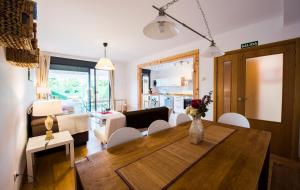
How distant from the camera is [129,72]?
19.4ft

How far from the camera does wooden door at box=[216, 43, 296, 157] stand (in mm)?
2215

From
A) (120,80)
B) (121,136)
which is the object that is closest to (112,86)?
(120,80)

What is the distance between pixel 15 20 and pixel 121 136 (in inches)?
43.8

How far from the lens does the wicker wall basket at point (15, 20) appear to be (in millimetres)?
650

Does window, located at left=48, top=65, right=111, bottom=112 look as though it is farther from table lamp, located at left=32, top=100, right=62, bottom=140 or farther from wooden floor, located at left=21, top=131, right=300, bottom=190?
table lamp, located at left=32, top=100, right=62, bottom=140

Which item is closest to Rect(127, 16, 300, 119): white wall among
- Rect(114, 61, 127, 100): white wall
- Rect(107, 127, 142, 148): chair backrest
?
Rect(107, 127, 142, 148): chair backrest

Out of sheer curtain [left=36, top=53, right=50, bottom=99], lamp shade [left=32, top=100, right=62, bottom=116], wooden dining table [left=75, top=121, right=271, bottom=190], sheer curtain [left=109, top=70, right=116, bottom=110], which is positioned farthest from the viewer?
A: sheer curtain [left=109, top=70, right=116, bottom=110]

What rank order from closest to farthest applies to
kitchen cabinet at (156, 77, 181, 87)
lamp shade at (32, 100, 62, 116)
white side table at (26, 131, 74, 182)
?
white side table at (26, 131, 74, 182) < lamp shade at (32, 100, 62, 116) < kitchen cabinet at (156, 77, 181, 87)

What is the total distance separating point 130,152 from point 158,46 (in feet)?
11.1

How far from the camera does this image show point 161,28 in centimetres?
118

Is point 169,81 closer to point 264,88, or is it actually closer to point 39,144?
point 264,88

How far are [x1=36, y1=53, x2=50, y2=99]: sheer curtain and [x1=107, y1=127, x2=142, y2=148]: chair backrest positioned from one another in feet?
13.5

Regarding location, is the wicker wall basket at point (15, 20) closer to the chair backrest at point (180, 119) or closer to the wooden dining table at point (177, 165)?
the wooden dining table at point (177, 165)

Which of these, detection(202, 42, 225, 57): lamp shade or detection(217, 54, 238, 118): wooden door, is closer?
detection(202, 42, 225, 57): lamp shade
